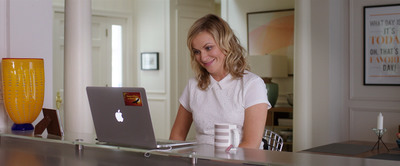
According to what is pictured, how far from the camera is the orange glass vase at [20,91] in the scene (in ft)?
11.1

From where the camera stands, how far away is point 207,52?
2666mm

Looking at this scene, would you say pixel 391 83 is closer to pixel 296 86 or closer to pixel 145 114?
pixel 296 86

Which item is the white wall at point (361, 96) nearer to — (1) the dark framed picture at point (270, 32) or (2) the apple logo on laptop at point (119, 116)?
(1) the dark framed picture at point (270, 32)

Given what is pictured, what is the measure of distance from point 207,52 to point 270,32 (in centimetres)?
513

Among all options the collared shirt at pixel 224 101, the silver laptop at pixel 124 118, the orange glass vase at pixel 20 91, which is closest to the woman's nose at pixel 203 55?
the collared shirt at pixel 224 101

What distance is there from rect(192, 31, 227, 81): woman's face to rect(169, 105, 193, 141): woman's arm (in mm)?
344

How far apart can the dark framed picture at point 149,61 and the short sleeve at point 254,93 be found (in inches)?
244

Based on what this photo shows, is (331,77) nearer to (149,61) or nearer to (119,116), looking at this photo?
(149,61)

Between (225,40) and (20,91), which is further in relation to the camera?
(20,91)

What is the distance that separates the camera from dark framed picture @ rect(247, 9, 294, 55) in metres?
7.48

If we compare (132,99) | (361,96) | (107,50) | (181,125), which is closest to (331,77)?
(361,96)

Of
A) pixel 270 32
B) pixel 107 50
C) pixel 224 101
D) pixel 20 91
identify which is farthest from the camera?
pixel 107 50

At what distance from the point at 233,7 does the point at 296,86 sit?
216 centimetres

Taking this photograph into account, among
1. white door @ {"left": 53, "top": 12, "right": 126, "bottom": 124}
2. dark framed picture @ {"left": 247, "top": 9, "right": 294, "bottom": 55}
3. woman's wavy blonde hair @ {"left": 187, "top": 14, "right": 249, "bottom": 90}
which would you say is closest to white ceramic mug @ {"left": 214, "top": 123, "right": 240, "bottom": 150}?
woman's wavy blonde hair @ {"left": 187, "top": 14, "right": 249, "bottom": 90}
